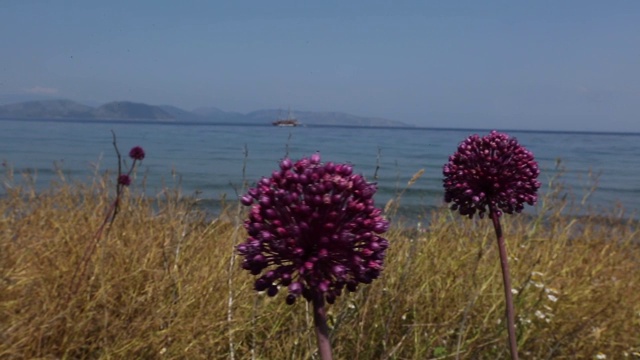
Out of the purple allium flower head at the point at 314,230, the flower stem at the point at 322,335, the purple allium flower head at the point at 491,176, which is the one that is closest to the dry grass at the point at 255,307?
the purple allium flower head at the point at 491,176

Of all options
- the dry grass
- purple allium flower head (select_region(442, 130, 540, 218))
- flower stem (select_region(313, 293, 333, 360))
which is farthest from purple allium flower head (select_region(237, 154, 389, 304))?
the dry grass

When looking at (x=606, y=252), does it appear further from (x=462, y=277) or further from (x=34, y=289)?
(x=34, y=289)

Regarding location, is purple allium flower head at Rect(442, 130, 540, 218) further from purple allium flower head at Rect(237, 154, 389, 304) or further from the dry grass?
purple allium flower head at Rect(237, 154, 389, 304)

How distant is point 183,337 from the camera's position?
11.2ft

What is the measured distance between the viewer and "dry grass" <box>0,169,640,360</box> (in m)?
3.36

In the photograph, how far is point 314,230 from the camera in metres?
1.59

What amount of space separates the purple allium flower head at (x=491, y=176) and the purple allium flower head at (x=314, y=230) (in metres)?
0.93

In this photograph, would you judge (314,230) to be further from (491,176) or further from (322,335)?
(491,176)

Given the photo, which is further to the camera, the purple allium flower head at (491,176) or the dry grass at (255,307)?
the dry grass at (255,307)

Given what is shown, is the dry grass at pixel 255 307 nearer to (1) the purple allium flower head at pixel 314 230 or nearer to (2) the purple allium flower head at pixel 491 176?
(2) the purple allium flower head at pixel 491 176

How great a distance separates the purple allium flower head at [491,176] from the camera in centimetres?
250

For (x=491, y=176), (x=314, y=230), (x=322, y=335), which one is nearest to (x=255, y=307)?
(x=491, y=176)

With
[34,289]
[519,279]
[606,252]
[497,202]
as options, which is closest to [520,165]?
[497,202]

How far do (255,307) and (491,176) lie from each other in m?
1.43
